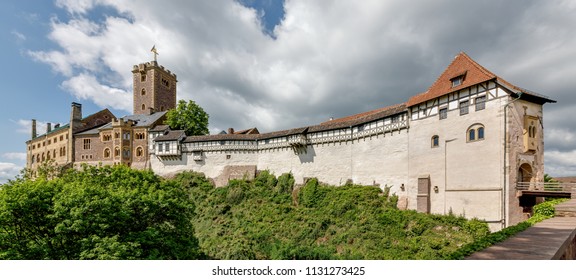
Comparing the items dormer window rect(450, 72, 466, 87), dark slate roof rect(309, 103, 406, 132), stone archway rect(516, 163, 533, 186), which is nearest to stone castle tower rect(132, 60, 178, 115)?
dark slate roof rect(309, 103, 406, 132)

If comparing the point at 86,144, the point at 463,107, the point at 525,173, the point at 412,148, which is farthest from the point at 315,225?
the point at 86,144

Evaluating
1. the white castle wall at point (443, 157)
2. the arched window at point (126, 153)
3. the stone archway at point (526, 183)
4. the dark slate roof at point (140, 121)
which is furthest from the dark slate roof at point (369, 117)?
the arched window at point (126, 153)

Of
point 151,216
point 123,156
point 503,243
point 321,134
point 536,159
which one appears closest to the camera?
point 503,243

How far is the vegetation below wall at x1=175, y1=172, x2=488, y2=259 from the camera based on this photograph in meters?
18.1

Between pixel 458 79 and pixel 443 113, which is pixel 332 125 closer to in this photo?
pixel 443 113

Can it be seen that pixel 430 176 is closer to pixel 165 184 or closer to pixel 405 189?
pixel 405 189

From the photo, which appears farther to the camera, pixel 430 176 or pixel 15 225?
pixel 430 176

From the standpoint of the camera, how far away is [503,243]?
739cm

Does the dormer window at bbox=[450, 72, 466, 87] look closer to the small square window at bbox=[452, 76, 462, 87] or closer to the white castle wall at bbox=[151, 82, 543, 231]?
the small square window at bbox=[452, 76, 462, 87]

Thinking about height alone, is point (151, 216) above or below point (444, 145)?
below

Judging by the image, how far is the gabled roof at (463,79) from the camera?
17391 mm

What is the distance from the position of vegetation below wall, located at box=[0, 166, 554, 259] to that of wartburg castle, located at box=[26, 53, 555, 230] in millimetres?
1528
